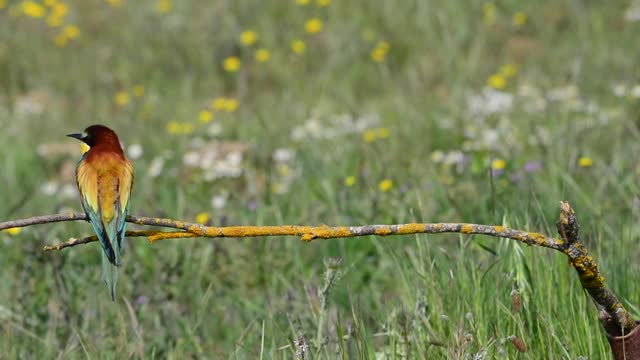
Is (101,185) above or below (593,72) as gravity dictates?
below

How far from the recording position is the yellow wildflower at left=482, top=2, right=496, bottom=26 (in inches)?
325

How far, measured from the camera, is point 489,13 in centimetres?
834

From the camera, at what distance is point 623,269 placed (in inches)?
121

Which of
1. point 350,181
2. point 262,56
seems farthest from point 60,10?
point 350,181

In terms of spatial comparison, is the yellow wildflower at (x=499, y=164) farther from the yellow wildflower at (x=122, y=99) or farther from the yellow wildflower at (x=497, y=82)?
the yellow wildflower at (x=122, y=99)

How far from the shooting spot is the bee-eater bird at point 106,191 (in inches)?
91.4

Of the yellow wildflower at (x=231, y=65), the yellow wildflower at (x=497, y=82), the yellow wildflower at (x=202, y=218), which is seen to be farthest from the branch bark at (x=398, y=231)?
the yellow wildflower at (x=231, y=65)

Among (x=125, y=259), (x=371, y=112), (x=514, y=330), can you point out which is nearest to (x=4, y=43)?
(x=371, y=112)

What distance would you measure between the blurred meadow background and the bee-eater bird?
488mm

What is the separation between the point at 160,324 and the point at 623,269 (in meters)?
1.66

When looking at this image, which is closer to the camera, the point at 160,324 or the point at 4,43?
the point at 160,324

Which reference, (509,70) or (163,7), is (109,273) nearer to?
(509,70)

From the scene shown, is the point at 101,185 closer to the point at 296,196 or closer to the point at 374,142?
the point at 296,196

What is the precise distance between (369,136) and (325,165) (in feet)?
1.90
